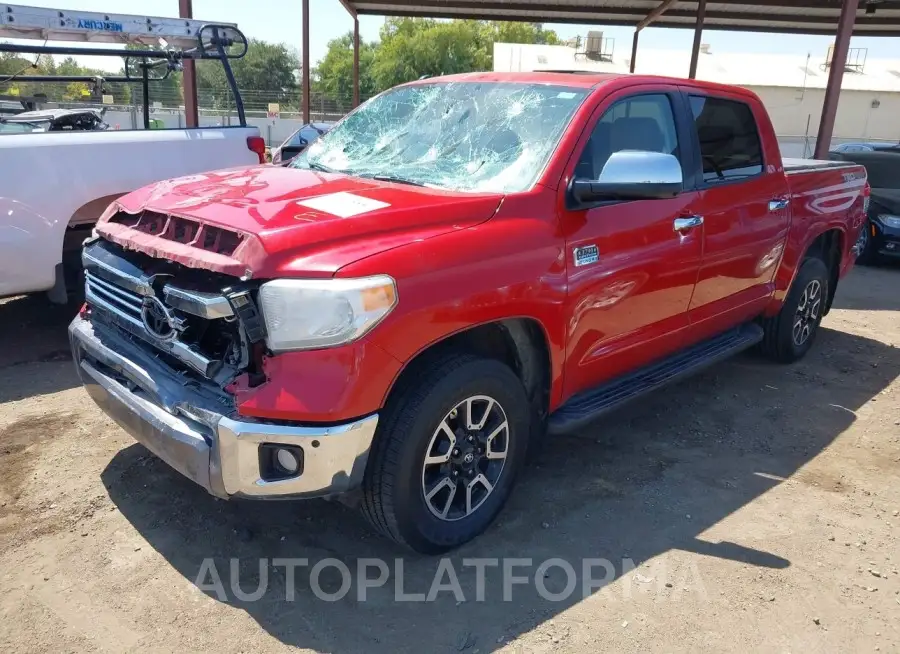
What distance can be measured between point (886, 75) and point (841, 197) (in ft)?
142

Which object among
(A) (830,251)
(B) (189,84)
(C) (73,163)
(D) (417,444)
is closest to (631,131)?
(D) (417,444)

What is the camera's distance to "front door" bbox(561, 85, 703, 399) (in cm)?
336

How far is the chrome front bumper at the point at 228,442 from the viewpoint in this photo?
2.52 meters

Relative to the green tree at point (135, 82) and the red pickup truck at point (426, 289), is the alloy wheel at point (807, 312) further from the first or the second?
the green tree at point (135, 82)

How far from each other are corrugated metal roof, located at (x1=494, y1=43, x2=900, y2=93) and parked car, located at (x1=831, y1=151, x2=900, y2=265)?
29.1 meters

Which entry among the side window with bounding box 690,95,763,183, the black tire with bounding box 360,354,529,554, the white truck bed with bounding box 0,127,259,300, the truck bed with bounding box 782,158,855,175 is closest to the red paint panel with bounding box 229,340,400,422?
the black tire with bounding box 360,354,529,554

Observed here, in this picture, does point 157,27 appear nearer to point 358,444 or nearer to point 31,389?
point 31,389

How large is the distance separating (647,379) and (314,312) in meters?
2.14

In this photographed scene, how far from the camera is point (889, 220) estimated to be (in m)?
9.71

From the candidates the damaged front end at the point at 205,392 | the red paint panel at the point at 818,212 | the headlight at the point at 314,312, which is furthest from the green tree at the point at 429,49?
the headlight at the point at 314,312

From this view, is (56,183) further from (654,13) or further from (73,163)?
(654,13)

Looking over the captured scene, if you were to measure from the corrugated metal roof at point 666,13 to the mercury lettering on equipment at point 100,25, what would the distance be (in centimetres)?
1099

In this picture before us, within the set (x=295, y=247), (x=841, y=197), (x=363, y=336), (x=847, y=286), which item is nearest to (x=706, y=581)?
(x=363, y=336)

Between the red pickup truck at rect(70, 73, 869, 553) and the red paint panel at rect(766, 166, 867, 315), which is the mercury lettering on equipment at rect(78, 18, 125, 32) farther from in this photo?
the red paint panel at rect(766, 166, 867, 315)
